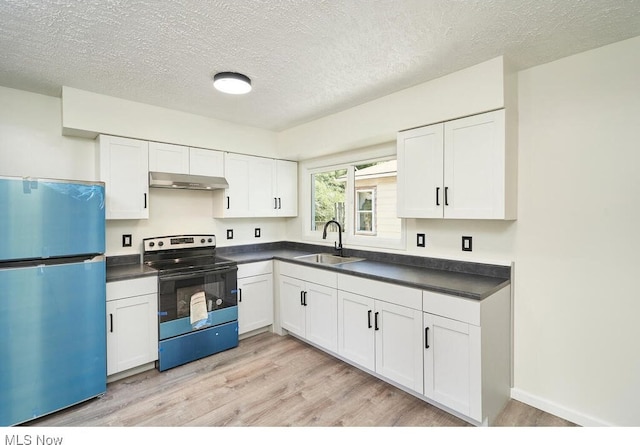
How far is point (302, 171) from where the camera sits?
13.4ft

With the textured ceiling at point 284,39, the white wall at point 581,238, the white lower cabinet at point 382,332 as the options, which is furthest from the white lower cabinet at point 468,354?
the textured ceiling at point 284,39

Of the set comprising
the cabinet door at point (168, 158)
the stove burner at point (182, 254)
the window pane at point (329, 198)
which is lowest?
the stove burner at point (182, 254)

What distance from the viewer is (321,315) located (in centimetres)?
290

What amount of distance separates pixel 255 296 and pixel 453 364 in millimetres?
2112

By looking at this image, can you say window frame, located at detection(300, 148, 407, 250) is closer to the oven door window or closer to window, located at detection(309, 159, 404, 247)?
window, located at detection(309, 159, 404, 247)

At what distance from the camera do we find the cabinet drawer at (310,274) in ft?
9.11

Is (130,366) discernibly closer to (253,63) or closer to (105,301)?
(105,301)

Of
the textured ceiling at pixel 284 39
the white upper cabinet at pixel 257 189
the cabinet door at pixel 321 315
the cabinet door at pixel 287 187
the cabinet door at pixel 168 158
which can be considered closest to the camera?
the textured ceiling at pixel 284 39

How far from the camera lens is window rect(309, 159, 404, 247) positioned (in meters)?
3.17

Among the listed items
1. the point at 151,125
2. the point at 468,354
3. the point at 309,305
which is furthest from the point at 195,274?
the point at 468,354

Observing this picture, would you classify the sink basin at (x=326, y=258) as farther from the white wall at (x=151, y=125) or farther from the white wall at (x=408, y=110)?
the white wall at (x=151, y=125)

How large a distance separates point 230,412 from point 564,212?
2660 mm

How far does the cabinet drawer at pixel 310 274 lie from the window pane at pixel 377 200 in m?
0.79

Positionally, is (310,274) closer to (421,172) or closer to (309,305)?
(309,305)
